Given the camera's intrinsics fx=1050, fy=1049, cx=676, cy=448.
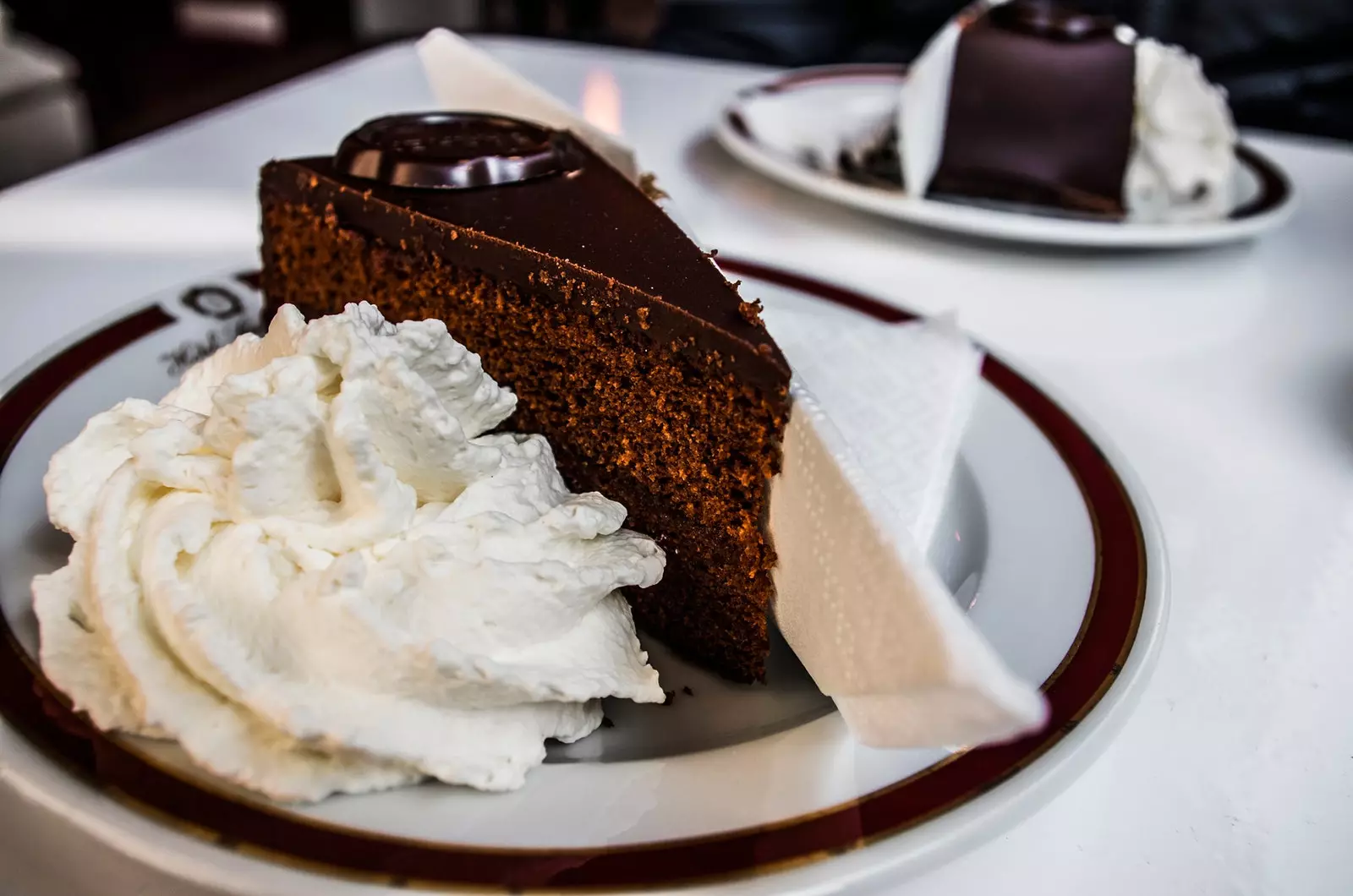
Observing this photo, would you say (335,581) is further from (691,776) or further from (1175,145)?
(1175,145)

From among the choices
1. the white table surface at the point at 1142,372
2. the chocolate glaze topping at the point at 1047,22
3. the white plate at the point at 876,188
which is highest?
the chocolate glaze topping at the point at 1047,22

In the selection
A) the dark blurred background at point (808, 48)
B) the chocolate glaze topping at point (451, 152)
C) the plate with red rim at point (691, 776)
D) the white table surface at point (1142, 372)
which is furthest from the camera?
the dark blurred background at point (808, 48)

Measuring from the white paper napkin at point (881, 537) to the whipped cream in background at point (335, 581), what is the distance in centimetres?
16

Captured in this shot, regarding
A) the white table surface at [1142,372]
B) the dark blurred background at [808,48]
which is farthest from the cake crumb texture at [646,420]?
the dark blurred background at [808,48]

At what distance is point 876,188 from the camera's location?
173 cm

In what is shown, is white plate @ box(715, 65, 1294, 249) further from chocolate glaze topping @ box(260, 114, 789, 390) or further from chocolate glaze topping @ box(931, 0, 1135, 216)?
chocolate glaze topping @ box(260, 114, 789, 390)

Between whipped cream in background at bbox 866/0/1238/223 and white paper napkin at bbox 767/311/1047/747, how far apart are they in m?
0.65

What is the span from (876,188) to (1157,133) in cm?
46

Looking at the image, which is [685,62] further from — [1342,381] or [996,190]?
[1342,381]

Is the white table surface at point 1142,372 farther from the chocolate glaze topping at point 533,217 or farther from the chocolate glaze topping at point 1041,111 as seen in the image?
the chocolate glaze topping at point 533,217

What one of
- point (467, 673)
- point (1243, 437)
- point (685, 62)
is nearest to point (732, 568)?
point (467, 673)

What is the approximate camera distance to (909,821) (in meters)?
0.64

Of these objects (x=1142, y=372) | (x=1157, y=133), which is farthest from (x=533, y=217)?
(x=1157, y=133)

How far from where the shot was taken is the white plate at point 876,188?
1.58 m
